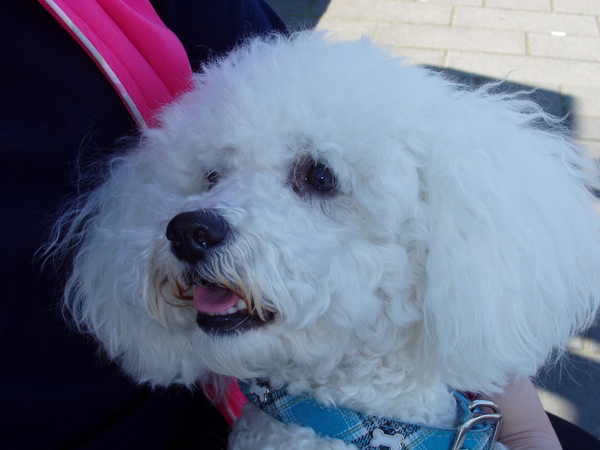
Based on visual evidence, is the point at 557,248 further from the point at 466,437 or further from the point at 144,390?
the point at 144,390

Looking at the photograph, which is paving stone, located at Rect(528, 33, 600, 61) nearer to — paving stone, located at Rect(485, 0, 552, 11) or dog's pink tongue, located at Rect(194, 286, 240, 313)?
paving stone, located at Rect(485, 0, 552, 11)

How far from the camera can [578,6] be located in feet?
13.4

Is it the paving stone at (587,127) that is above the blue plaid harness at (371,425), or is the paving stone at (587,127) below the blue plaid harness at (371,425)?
below

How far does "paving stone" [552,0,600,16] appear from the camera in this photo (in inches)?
158

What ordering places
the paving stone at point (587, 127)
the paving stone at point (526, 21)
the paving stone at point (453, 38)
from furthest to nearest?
the paving stone at point (526, 21) < the paving stone at point (453, 38) < the paving stone at point (587, 127)

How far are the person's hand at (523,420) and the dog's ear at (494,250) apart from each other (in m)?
0.20

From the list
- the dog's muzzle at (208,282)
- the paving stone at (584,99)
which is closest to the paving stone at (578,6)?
the paving stone at (584,99)

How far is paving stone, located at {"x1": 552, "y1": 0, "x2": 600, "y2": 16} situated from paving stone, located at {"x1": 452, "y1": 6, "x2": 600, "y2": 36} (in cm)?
9

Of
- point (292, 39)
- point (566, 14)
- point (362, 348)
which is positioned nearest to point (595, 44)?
point (566, 14)

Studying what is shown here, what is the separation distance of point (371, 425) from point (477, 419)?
0.19 metres

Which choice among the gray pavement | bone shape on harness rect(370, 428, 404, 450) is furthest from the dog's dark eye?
the gray pavement

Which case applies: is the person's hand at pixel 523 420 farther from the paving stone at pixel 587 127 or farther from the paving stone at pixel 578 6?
the paving stone at pixel 578 6

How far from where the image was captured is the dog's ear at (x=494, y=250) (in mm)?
910

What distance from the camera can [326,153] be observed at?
96 cm
